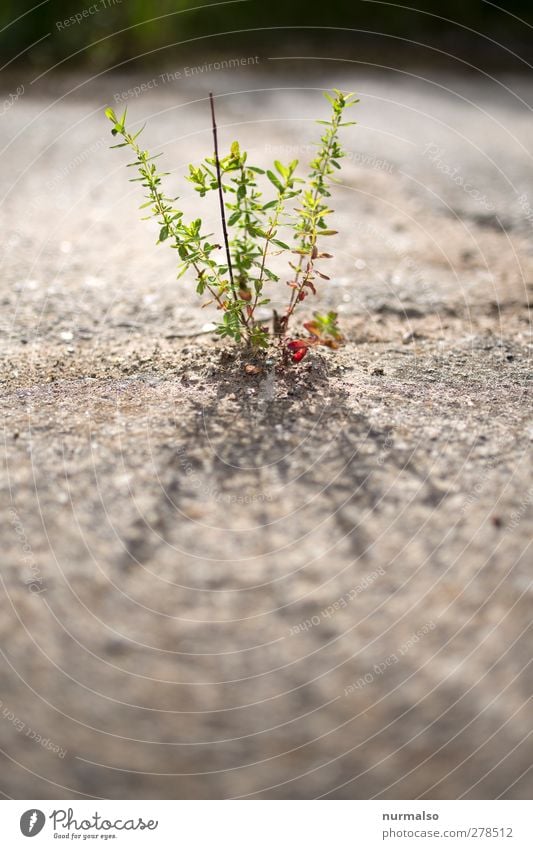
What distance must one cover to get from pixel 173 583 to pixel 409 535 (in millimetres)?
799

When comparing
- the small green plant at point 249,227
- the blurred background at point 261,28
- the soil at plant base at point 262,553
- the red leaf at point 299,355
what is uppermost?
the blurred background at point 261,28

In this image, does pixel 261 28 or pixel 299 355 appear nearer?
pixel 299 355

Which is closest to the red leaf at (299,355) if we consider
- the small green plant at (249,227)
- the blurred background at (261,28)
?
the small green plant at (249,227)

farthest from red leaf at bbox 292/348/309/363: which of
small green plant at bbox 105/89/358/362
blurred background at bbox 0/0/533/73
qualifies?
blurred background at bbox 0/0/533/73

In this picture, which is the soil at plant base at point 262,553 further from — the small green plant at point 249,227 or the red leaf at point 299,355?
the small green plant at point 249,227

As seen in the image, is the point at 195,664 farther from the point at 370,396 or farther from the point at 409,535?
the point at 370,396

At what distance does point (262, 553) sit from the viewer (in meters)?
2.29

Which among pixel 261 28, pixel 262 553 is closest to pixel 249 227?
pixel 262 553

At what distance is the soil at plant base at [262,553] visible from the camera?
189cm

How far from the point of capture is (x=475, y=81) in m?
9.00

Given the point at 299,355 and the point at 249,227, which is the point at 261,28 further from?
the point at 299,355

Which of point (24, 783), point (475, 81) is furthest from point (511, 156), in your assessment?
point (24, 783)

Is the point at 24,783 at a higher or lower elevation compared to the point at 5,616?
lower

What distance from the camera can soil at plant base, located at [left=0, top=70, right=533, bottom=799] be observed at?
1.89m
